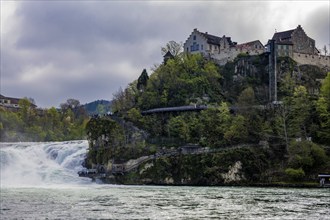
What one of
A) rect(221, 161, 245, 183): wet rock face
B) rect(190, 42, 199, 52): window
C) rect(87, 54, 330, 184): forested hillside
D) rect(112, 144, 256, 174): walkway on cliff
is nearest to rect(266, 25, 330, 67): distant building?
rect(87, 54, 330, 184): forested hillside

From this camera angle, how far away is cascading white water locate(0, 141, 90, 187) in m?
66.8

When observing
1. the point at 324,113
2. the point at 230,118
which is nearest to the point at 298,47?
the point at 324,113

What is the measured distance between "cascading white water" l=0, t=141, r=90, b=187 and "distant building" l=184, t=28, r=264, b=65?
102 ft

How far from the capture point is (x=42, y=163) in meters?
74.4

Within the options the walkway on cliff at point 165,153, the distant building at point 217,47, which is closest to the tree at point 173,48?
the distant building at point 217,47

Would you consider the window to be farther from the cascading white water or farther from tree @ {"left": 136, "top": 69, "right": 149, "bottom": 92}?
the cascading white water

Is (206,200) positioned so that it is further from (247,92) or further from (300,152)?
(247,92)

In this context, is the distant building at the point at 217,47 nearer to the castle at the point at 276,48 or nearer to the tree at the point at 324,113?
the castle at the point at 276,48

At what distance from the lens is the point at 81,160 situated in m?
74.4

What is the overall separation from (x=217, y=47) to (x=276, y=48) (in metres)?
13.5

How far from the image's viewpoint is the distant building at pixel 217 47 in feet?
306

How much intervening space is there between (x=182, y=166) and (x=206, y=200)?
2761 cm

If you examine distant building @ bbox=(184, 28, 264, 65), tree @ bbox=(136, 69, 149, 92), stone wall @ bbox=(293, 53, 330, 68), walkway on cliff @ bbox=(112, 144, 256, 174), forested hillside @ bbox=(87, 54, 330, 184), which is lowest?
walkway on cliff @ bbox=(112, 144, 256, 174)

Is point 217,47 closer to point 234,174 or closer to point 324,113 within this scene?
point 324,113
